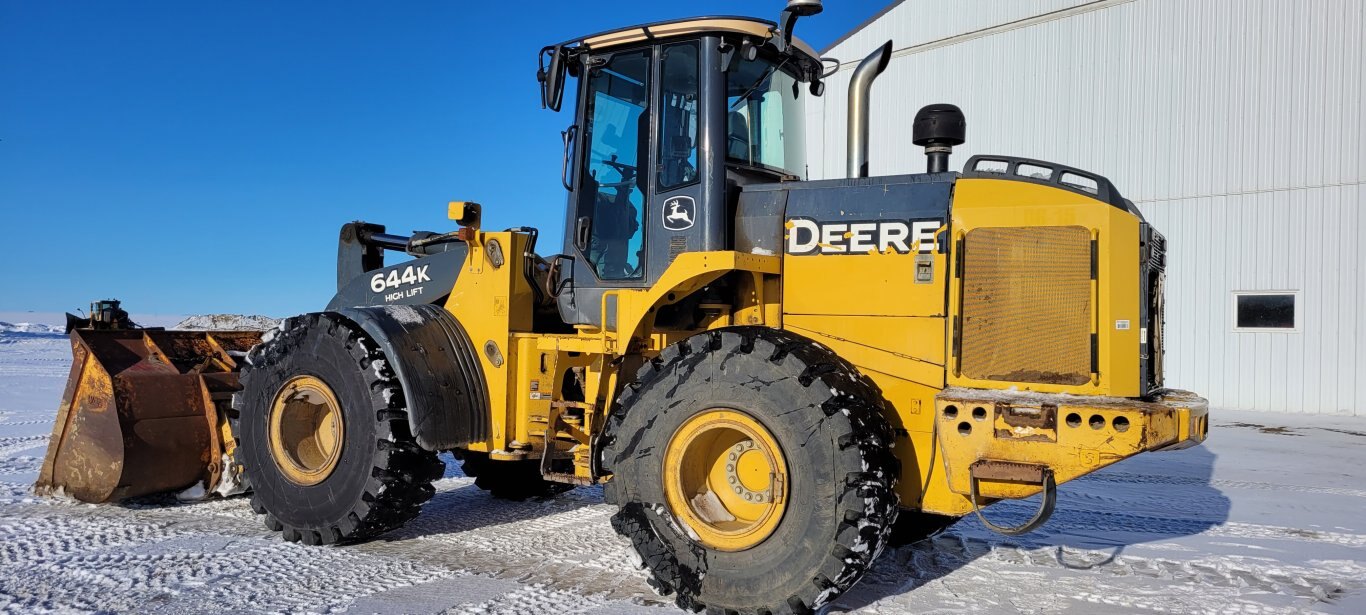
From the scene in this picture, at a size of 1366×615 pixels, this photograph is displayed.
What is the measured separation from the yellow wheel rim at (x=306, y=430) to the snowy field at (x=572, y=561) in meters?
0.45

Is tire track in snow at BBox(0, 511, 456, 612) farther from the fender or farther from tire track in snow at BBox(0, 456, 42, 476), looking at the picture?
tire track in snow at BBox(0, 456, 42, 476)

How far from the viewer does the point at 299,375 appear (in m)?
5.66

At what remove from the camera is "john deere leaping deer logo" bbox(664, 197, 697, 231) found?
4797 mm

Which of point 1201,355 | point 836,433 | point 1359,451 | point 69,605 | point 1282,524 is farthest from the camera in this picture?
point 1201,355

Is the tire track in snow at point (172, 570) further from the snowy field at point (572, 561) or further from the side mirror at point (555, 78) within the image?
the side mirror at point (555, 78)

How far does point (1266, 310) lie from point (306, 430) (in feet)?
47.4

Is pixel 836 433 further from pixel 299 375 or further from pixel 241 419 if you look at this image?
pixel 241 419

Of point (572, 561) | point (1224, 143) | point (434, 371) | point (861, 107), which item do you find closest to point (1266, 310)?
point (1224, 143)

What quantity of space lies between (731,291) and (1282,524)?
4535 millimetres

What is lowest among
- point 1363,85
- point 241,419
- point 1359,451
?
point 1359,451

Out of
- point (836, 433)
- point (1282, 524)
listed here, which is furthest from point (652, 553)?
point (1282, 524)

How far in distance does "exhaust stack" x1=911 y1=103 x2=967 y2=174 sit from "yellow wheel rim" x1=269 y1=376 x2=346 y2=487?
3.68 metres

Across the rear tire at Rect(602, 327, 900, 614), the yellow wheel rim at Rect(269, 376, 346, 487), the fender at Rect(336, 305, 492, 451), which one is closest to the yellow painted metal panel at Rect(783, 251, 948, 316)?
the rear tire at Rect(602, 327, 900, 614)

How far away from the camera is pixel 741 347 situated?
13.5ft
